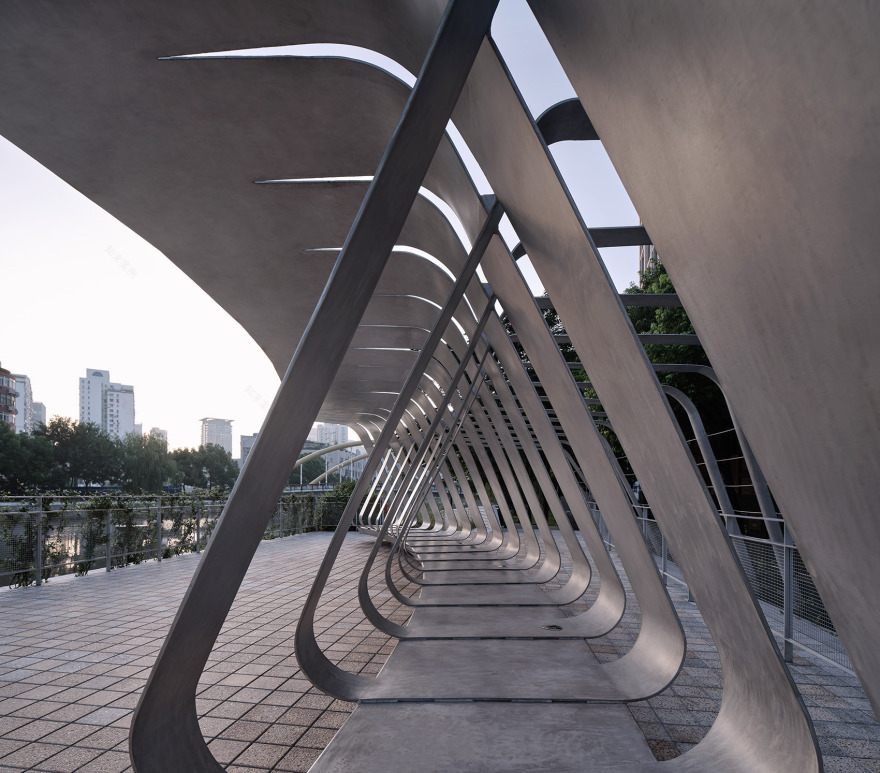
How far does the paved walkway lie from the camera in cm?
487

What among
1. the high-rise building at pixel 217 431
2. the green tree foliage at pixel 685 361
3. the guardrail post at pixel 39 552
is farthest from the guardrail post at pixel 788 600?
the high-rise building at pixel 217 431

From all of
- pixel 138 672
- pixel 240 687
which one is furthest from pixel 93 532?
pixel 240 687

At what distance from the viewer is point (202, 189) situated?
599cm

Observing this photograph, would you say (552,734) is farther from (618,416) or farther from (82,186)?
(82,186)

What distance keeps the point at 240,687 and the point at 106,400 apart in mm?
173552

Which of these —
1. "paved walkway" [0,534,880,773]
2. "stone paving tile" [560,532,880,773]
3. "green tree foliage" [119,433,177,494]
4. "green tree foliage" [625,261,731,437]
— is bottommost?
"stone paving tile" [560,532,880,773]

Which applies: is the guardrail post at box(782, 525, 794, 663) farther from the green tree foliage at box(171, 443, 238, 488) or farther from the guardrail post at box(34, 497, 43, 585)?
the green tree foliage at box(171, 443, 238, 488)

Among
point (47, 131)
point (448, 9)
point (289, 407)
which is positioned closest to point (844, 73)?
point (448, 9)

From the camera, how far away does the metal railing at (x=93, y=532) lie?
13023 millimetres

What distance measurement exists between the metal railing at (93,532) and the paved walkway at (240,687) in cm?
158

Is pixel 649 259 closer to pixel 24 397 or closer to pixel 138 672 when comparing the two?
pixel 138 672

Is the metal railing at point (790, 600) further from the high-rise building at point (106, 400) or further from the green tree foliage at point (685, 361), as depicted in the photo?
the high-rise building at point (106, 400)

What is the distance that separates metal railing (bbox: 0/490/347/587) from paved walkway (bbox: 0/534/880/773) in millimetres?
1584

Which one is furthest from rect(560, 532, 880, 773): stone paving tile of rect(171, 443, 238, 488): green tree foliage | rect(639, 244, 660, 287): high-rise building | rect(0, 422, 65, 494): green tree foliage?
rect(171, 443, 238, 488): green tree foliage
